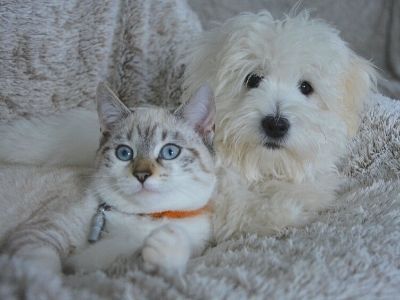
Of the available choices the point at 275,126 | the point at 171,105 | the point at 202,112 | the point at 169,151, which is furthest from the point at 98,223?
the point at 171,105

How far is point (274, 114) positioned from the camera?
1.19 metres

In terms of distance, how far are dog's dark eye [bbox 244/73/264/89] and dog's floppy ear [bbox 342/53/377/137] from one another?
0.23m

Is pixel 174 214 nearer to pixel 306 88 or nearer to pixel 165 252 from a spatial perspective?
pixel 165 252

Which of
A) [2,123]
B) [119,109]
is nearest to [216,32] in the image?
[119,109]

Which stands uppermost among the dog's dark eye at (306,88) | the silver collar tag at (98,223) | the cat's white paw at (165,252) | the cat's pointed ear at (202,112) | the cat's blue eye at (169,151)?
the dog's dark eye at (306,88)

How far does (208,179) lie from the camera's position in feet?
3.69

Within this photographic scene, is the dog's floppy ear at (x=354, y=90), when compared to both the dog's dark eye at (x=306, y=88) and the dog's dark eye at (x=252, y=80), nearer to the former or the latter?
the dog's dark eye at (x=306, y=88)

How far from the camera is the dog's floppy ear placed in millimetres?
1353

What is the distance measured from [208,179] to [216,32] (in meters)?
0.44

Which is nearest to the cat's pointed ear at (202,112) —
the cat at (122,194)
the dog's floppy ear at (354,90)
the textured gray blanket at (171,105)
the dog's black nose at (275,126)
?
the cat at (122,194)

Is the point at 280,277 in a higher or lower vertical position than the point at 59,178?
higher

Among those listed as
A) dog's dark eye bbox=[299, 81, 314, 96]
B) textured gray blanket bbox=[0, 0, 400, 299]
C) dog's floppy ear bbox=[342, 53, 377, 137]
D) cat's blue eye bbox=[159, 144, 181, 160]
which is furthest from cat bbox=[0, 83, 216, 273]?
dog's floppy ear bbox=[342, 53, 377, 137]

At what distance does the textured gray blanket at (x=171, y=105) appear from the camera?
32.4 inches

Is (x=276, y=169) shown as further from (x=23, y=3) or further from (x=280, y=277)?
(x=23, y=3)
